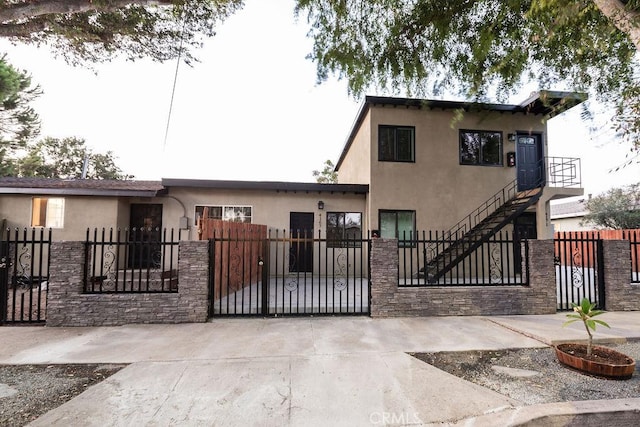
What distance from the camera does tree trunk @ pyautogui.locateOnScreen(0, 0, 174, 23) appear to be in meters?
5.82

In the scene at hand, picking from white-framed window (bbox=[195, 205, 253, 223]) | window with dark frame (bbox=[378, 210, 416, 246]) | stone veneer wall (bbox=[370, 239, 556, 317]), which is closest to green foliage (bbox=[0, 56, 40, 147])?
white-framed window (bbox=[195, 205, 253, 223])

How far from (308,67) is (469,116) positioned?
7.69m

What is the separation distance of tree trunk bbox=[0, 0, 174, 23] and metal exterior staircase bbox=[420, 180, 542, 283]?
400 inches

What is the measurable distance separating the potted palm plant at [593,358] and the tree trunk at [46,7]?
9650mm

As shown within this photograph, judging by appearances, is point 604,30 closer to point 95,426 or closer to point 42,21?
point 95,426

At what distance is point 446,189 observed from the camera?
35.7 feet

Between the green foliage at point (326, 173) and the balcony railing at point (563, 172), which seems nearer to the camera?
the balcony railing at point (563, 172)

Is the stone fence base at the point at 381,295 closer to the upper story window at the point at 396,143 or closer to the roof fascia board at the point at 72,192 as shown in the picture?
the roof fascia board at the point at 72,192

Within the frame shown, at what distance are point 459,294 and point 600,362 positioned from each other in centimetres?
261

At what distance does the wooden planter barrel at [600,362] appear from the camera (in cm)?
369

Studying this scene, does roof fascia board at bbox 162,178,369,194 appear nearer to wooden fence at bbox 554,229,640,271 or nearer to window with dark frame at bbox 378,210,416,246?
window with dark frame at bbox 378,210,416,246

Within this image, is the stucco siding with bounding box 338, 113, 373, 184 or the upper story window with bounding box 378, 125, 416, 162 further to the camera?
the stucco siding with bounding box 338, 113, 373, 184

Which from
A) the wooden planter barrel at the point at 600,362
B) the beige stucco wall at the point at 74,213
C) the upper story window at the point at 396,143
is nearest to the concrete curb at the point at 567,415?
the wooden planter barrel at the point at 600,362

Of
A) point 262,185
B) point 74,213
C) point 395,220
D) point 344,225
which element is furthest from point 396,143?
point 74,213
